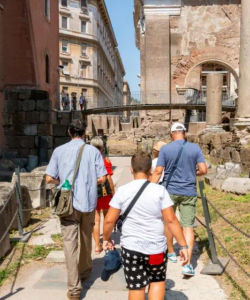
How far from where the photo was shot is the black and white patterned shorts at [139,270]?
118 inches

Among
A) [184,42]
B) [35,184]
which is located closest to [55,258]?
[35,184]

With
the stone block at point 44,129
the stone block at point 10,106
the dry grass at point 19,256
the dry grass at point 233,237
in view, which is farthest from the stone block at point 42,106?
the dry grass at point 19,256

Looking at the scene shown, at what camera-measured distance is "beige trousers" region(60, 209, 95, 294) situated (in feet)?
12.5

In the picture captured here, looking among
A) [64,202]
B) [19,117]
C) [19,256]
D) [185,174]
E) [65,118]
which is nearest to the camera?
[64,202]

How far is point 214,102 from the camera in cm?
2098

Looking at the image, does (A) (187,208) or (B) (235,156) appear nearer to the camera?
(A) (187,208)

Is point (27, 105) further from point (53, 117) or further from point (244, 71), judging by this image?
point (244, 71)

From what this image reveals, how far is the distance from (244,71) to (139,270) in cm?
1334

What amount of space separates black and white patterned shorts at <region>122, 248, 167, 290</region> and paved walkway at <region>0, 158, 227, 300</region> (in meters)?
1.08

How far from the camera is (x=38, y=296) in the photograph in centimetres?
404

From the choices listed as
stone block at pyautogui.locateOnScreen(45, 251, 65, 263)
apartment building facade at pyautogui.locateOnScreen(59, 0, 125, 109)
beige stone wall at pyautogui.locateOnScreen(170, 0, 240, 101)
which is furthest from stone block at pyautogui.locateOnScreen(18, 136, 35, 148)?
apartment building facade at pyautogui.locateOnScreen(59, 0, 125, 109)

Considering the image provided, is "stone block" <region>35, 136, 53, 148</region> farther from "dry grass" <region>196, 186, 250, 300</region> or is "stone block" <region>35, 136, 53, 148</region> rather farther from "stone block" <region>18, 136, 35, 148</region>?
"dry grass" <region>196, 186, 250, 300</region>

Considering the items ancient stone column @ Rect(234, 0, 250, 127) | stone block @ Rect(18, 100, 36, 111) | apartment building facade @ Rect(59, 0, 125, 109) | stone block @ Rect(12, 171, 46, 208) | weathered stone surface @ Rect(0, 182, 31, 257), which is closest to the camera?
weathered stone surface @ Rect(0, 182, 31, 257)

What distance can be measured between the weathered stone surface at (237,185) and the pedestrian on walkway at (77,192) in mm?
5697
